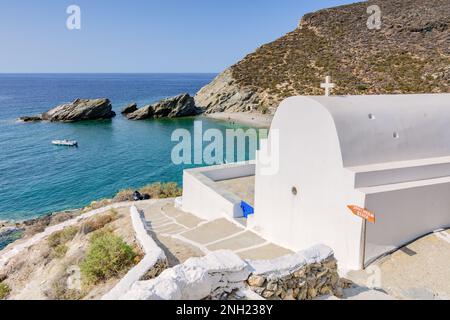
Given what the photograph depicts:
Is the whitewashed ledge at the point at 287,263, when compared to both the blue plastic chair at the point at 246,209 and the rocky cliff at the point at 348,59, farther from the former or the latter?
the rocky cliff at the point at 348,59

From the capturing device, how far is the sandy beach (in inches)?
2050

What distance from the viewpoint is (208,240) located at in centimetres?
1097

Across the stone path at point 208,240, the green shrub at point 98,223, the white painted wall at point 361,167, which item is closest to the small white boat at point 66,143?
the green shrub at point 98,223

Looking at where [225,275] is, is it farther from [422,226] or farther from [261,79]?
[261,79]

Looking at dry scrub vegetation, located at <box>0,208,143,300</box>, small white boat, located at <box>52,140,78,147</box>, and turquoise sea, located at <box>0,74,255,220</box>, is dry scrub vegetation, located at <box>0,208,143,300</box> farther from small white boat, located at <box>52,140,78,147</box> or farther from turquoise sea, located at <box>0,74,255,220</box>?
small white boat, located at <box>52,140,78,147</box>

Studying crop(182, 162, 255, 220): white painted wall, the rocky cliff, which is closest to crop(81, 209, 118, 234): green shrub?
crop(182, 162, 255, 220): white painted wall

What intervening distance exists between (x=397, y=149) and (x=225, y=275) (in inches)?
239

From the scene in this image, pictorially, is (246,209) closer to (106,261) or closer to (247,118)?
(106,261)

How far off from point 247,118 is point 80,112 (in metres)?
29.1

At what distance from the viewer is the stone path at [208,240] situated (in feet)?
32.0

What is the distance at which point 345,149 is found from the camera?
8.26m

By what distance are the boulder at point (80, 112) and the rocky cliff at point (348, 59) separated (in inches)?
712

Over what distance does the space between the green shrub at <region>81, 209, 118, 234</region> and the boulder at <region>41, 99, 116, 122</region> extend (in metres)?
49.9
